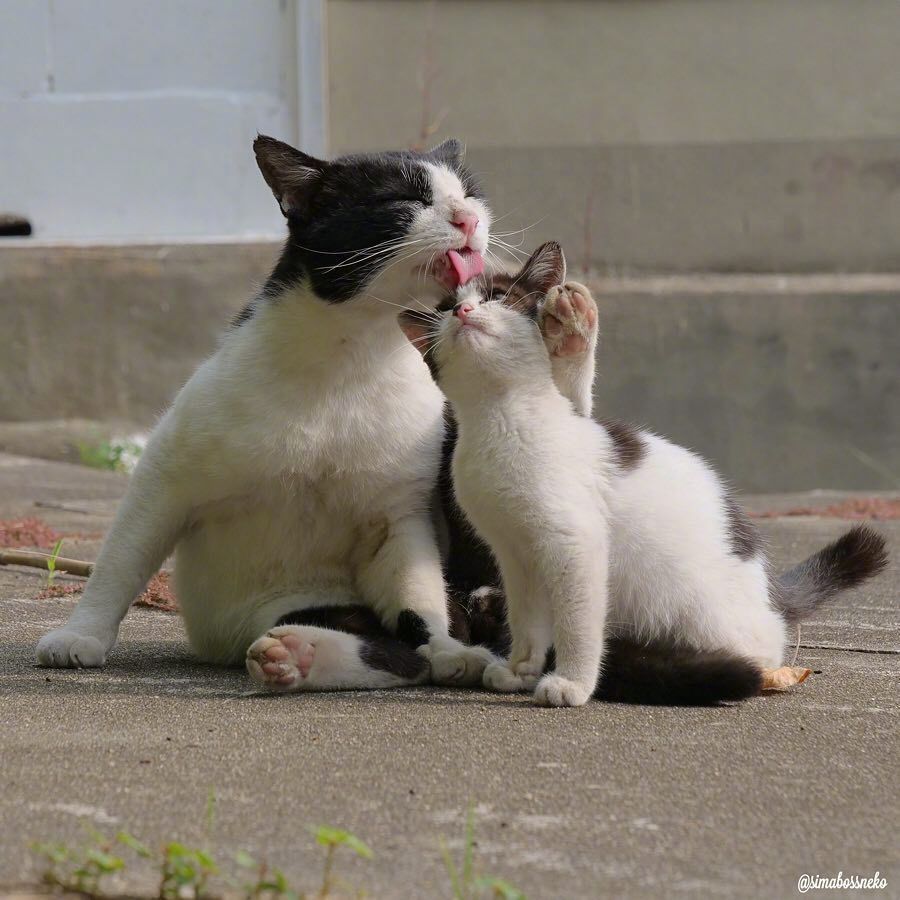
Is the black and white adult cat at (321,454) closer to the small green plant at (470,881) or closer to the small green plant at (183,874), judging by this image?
the small green plant at (470,881)

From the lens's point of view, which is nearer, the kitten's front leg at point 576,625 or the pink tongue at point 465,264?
the kitten's front leg at point 576,625

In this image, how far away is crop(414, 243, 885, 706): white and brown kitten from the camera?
2.37m

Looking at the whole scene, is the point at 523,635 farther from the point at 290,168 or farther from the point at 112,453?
the point at 112,453

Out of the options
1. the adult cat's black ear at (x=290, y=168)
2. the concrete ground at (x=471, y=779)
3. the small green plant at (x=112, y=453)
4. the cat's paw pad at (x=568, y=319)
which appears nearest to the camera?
the concrete ground at (x=471, y=779)

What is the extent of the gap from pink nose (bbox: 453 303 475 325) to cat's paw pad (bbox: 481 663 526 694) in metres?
0.66

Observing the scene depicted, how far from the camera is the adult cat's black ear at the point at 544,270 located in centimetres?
258

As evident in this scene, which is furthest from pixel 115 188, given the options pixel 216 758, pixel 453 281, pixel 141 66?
pixel 216 758

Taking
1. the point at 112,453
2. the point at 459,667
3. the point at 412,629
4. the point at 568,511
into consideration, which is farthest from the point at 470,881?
the point at 112,453

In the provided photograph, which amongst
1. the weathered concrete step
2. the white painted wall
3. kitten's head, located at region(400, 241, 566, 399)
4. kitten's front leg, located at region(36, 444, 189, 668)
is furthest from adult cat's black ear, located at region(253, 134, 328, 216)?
the white painted wall

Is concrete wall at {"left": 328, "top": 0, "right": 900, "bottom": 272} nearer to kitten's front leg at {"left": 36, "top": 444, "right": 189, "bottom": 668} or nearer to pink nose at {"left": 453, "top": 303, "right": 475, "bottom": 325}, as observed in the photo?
kitten's front leg at {"left": 36, "top": 444, "right": 189, "bottom": 668}

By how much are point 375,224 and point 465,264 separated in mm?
208

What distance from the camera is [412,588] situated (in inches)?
110

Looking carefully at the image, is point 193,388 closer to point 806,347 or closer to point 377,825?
point 377,825

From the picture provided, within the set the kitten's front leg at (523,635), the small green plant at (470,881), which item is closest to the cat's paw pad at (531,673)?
the kitten's front leg at (523,635)
